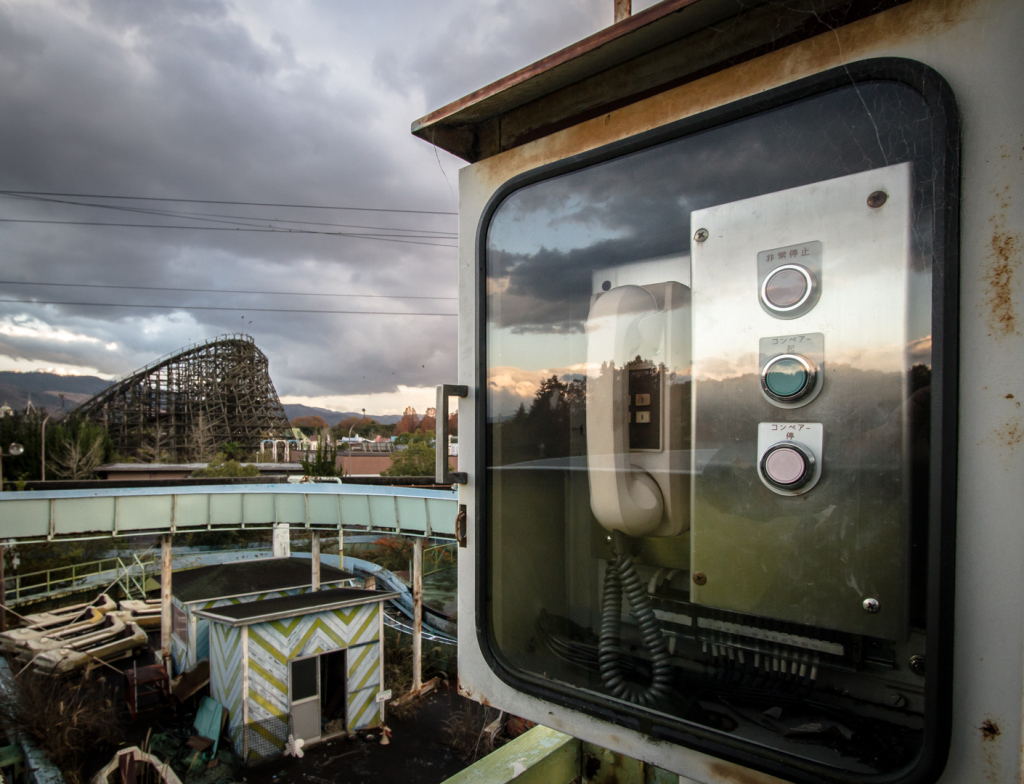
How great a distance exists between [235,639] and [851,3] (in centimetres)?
913

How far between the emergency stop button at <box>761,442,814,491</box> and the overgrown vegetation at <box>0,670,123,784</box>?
9.67 meters

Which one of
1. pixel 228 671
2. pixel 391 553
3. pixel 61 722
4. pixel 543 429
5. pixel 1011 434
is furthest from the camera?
pixel 391 553

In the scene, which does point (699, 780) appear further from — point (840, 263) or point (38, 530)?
point (38, 530)

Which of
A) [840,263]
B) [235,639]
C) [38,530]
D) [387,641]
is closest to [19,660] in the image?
[38,530]

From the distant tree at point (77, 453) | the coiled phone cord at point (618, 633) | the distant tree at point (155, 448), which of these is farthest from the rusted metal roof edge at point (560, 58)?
the distant tree at point (155, 448)

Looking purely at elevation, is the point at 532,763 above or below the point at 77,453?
above

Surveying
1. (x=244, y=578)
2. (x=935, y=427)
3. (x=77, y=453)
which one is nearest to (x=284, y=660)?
(x=244, y=578)

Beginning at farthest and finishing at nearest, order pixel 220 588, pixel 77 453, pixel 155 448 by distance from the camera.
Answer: pixel 155 448 < pixel 77 453 < pixel 220 588

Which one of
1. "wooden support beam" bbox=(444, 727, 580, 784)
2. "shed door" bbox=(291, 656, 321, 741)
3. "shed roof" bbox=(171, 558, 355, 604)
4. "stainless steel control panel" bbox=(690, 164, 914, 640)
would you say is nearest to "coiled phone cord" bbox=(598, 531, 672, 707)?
"stainless steel control panel" bbox=(690, 164, 914, 640)

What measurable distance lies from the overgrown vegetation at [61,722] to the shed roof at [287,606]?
184cm

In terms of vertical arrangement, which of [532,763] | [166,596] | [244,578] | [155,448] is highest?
[532,763]

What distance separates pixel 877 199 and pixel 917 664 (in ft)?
2.68

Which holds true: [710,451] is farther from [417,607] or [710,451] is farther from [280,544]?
[280,544]

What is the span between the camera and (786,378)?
105 centimetres
